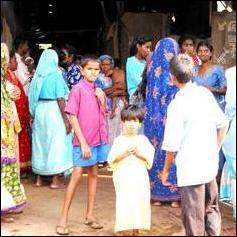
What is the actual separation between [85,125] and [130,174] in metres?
0.54

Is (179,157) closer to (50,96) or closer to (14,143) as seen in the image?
(14,143)

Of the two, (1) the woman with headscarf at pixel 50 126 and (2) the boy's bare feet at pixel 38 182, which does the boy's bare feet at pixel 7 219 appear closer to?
(1) the woman with headscarf at pixel 50 126

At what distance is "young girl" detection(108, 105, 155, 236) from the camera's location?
4617 millimetres

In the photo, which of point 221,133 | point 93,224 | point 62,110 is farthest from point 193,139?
point 62,110

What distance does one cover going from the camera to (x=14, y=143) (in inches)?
204

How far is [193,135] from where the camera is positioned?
4.05m

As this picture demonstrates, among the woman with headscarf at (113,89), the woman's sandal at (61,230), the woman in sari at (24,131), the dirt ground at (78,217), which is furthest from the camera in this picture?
the woman with headscarf at (113,89)

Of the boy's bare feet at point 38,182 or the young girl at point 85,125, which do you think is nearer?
the young girl at point 85,125

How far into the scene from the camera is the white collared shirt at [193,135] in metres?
4.04

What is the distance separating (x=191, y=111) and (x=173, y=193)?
1805 millimetres

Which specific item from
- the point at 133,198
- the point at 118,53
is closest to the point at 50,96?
the point at 133,198

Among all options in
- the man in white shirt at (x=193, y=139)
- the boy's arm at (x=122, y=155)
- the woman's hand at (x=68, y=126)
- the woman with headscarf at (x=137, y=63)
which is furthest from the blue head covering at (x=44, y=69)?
the man in white shirt at (x=193, y=139)

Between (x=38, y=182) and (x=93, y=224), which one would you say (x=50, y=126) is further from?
(x=93, y=224)

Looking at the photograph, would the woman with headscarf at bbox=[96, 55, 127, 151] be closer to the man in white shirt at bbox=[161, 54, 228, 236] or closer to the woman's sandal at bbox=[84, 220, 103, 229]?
the woman's sandal at bbox=[84, 220, 103, 229]
